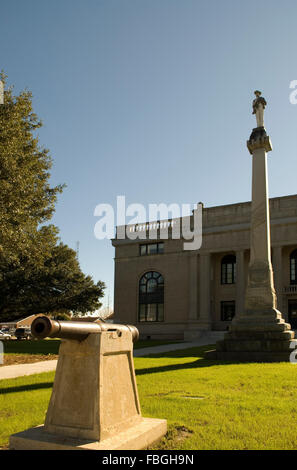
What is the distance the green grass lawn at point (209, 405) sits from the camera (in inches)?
215

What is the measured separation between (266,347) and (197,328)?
23330 mm

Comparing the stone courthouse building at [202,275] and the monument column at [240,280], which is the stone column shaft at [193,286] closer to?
the stone courthouse building at [202,275]

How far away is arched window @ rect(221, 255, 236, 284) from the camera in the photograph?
4153cm

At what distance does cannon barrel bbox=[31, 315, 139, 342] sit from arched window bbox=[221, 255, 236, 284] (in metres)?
37.4

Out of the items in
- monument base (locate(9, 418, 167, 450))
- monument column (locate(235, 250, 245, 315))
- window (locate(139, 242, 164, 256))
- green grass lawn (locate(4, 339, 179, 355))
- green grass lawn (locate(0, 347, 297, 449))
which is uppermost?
window (locate(139, 242, 164, 256))

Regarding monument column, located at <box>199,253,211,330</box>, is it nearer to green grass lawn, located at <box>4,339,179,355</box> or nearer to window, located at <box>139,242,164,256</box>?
window, located at <box>139,242,164,256</box>

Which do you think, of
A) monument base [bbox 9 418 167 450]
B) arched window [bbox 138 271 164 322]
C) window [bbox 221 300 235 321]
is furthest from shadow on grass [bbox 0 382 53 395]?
arched window [bbox 138 271 164 322]

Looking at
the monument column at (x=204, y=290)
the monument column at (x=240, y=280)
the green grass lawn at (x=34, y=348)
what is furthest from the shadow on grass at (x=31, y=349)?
the monument column at (x=240, y=280)

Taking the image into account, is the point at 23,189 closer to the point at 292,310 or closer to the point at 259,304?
the point at 259,304

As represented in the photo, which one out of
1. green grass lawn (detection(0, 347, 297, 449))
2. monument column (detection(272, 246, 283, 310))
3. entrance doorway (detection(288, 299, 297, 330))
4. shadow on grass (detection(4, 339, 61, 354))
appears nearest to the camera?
green grass lawn (detection(0, 347, 297, 449))

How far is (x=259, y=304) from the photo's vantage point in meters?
18.4

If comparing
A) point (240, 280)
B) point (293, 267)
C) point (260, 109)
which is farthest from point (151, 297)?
point (260, 109)

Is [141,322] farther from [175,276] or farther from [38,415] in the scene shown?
[38,415]

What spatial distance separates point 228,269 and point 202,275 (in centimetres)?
291
